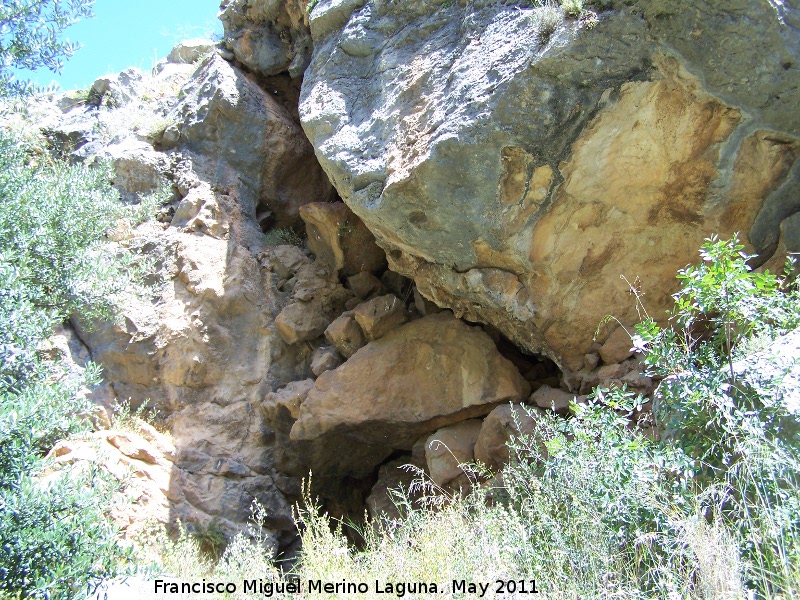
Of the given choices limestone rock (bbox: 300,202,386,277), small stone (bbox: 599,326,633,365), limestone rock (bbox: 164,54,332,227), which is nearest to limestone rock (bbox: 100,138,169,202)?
limestone rock (bbox: 164,54,332,227)

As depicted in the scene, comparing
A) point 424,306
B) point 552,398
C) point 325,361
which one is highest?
point 424,306

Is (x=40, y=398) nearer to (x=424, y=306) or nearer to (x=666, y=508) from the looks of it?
(x=666, y=508)

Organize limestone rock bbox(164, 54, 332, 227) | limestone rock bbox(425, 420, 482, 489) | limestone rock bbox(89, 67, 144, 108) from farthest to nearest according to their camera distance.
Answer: limestone rock bbox(89, 67, 144, 108) → limestone rock bbox(164, 54, 332, 227) → limestone rock bbox(425, 420, 482, 489)

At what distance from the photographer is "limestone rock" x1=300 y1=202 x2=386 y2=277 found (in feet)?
23.4

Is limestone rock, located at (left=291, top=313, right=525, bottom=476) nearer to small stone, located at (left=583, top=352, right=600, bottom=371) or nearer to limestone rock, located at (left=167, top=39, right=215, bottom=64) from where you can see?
small stone, located at (left=583, top=352, right=600, bottom=371)

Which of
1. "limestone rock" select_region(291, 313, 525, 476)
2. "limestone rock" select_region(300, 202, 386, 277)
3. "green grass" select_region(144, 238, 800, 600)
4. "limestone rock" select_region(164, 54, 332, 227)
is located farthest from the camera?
"limestone rock" select_region(164, 54, 332, 227)

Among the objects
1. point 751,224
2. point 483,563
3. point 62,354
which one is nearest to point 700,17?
point 751,224

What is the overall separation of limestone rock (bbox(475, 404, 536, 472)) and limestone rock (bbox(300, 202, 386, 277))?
2.48 meters

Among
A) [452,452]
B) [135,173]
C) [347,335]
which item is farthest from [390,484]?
[135,173]

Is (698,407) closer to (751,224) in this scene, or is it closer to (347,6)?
(751,224)

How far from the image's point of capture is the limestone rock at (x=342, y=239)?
7121mm

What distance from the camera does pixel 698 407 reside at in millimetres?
3764

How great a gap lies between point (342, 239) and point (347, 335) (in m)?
1.15

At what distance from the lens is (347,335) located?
665 cm
